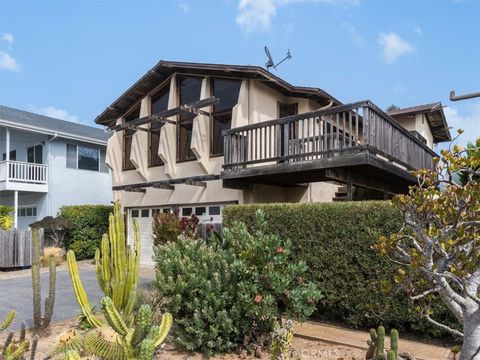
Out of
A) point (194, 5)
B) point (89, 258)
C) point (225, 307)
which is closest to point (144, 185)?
point (89, 258)

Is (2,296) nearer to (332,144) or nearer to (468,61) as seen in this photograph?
(332,144)

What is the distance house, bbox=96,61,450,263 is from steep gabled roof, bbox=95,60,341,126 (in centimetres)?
4

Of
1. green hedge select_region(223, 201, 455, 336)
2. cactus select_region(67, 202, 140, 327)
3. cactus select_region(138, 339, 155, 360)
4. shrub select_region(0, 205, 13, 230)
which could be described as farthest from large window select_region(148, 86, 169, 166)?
cactus select_region(138, 339, 155, 360)

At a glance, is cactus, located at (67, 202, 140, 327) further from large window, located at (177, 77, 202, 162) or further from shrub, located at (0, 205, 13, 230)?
shrub, located at (0, 205, 13, 230)

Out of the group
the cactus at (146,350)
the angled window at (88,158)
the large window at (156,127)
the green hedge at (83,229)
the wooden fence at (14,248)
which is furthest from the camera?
the angled window at (88,158)

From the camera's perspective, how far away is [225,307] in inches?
221

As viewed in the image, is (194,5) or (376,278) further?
(194,5)

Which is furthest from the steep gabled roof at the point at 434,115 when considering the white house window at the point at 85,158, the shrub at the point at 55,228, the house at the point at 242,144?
the white house window at the point at 85,158

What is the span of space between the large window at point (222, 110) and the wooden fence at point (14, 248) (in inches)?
329

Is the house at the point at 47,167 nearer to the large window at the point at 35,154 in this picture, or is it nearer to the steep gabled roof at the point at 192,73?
the large window at the point at 35,154

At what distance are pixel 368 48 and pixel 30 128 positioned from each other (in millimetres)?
15727

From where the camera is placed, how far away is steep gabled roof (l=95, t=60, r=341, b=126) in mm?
11516

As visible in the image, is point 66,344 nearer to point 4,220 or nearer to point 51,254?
point 51,254

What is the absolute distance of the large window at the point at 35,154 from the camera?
777 inches
